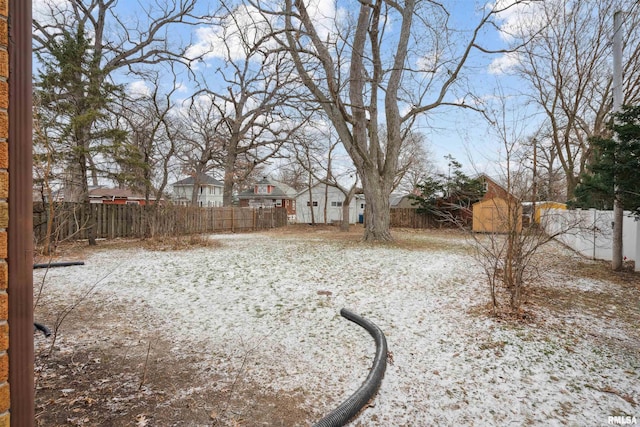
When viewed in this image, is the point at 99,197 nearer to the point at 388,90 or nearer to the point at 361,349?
the point at 388,90

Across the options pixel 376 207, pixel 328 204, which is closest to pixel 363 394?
pixel 376 207

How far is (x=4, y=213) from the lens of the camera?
35.4 inches

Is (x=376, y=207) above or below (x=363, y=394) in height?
above

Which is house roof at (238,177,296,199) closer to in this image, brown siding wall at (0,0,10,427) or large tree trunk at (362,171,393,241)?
large tree trunk at (362,171,393,241)

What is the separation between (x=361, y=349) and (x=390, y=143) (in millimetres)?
8686

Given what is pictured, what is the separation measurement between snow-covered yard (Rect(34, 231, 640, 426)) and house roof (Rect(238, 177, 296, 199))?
2639 cm

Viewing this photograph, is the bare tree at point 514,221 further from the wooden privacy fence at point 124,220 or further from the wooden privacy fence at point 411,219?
the wooden privacy fence at point 411,219

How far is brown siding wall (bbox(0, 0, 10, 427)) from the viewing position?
0.89 meters

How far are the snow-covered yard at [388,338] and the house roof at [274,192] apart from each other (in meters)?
26.4

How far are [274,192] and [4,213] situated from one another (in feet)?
107

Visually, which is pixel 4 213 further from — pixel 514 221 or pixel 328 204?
pixel 328 204

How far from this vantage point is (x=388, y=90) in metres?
10.5

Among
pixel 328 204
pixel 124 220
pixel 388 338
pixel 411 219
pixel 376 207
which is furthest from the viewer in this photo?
pixel 328 204

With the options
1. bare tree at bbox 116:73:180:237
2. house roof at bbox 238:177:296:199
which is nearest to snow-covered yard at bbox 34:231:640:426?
bare tree at bbox 116:73:180:237
